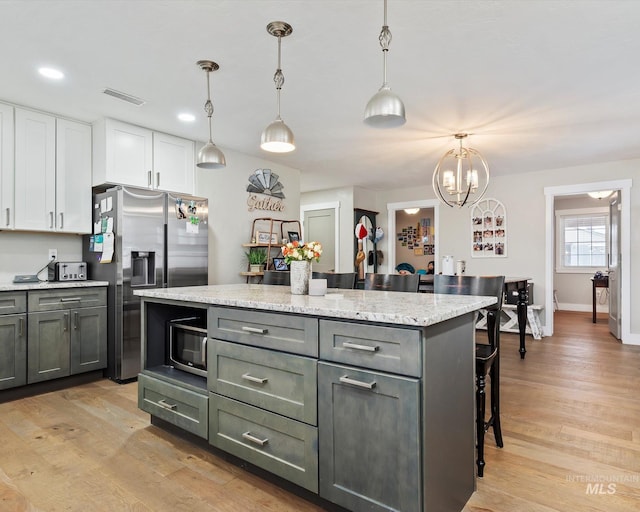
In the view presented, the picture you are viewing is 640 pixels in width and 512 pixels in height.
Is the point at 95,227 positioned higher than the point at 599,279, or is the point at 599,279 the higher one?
the point at 95,227

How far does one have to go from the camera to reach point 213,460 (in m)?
2.21

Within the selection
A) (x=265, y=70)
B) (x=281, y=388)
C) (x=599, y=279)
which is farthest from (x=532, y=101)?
(x=599, y=279)

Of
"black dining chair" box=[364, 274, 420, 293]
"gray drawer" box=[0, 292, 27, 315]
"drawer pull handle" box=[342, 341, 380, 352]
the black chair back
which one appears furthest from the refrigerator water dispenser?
"drawer pull handle" box=[342, 341, 380, 352]

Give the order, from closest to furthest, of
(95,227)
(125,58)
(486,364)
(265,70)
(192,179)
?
(486,364) < (125,58) < (265,70) < (95,227) < (192,179)

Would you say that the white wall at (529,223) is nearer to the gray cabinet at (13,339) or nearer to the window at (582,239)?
the window at (582,239)

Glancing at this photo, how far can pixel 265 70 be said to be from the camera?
2812 mm

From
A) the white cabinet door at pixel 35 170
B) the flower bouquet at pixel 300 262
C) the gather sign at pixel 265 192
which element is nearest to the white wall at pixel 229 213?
the gather sign at pixel 265 192

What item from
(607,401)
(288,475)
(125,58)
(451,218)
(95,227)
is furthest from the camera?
(451,218)

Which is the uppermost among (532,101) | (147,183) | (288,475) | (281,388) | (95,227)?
(532,101)

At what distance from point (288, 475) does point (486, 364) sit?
113cm

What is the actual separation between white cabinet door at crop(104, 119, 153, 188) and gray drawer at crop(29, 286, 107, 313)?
1039 mm

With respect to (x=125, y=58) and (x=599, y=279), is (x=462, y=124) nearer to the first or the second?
(x=125, y=58)

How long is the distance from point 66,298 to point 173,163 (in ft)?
5.57

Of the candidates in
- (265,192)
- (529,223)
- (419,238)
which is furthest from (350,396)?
(419,238)
